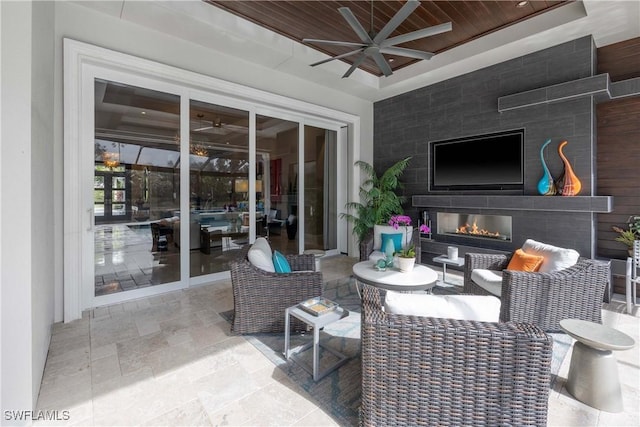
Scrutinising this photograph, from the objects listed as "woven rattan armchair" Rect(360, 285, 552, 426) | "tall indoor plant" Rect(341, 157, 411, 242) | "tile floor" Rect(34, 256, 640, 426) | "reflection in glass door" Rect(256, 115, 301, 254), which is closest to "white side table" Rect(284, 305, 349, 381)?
"tile floor" Rect(34, 256, 640, 426)

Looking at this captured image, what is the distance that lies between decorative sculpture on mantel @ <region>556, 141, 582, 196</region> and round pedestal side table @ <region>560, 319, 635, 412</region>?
8.30 ft

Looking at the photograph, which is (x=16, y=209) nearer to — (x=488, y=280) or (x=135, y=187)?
(x=135, y=187)

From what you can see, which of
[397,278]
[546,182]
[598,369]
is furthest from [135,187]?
[546,182]

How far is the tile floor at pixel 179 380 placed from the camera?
1687 mm

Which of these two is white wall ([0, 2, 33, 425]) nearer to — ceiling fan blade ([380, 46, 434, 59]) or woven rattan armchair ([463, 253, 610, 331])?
ceiling fan blade ([380, 46, 434, 59])

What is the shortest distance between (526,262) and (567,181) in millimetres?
1736

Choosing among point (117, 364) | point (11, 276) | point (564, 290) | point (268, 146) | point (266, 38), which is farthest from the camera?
point (268, 146)

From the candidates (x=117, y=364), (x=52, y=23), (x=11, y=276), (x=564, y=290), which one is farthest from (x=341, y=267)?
(x=52, y=23)

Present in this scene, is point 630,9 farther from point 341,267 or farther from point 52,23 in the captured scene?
point 52,23

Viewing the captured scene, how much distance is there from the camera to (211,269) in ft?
14.1

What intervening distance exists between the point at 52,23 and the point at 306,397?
4.01 metres

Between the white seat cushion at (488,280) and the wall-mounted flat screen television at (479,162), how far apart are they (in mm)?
1895

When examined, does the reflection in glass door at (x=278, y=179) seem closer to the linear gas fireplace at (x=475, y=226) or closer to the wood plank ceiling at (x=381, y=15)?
the wood plank ceiling at (x=381, y=15)

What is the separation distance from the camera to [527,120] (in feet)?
13.5
